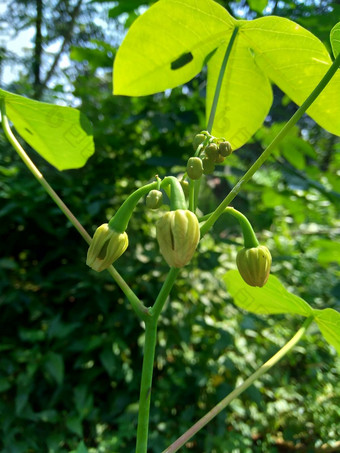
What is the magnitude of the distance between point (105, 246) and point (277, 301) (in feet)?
1.30

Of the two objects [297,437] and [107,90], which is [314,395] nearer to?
[297,437]

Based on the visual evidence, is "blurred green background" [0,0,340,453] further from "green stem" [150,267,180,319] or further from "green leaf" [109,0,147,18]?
"green stem" [150,267,180,319]

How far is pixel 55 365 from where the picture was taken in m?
1.39

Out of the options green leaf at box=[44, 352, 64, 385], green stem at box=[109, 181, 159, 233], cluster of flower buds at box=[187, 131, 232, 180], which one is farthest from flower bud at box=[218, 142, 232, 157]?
green leaf at box=[44, 352, 64, 385]

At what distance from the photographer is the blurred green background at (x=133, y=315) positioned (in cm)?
139

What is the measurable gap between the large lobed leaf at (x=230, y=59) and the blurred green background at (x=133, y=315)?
0.52 metres

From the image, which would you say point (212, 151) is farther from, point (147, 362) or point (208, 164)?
point (147, 362)

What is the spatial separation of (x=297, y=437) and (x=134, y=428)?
755 mm

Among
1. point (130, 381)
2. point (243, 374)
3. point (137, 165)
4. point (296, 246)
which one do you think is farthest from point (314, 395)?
point (137, 165)

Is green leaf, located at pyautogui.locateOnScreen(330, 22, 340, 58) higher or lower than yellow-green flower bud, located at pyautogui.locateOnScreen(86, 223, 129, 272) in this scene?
higher

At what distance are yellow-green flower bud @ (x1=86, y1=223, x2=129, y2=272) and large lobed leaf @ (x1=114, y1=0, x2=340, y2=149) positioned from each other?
0.85 feet

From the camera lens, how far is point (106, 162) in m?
1.60

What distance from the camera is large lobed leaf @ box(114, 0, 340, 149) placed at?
0.58 m

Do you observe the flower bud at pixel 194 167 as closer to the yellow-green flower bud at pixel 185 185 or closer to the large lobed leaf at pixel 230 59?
the yellow-green flower bud at pixel 185 185
